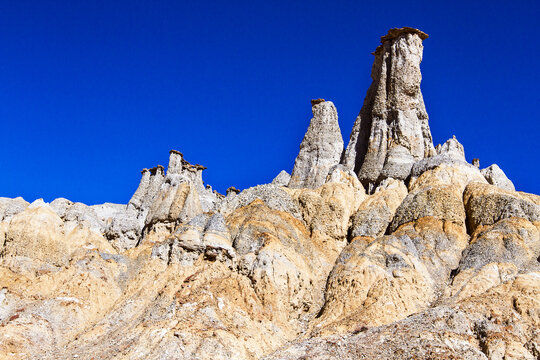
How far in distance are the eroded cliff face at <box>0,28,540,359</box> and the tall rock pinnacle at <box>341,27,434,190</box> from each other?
1.07ft

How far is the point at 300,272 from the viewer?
35.0 metres

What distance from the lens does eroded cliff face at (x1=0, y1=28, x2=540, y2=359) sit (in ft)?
86.8

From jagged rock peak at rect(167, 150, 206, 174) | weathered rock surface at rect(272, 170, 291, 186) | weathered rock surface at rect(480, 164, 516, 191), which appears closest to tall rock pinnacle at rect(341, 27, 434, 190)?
weathered rock surface at rect(480, 164, 516, 191)

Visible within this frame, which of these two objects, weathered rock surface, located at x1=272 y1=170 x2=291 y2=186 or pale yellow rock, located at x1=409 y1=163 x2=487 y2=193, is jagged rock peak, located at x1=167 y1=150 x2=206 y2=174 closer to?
weathered rock surface, located at x1=272 y1=170 x2=291 y2=186

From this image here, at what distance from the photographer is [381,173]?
4941 centimetres

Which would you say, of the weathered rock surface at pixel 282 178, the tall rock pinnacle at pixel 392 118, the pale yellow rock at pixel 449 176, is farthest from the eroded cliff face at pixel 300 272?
the weathered rock surface at pixel 282 178

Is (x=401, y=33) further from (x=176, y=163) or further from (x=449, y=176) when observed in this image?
(x=176, y=163)

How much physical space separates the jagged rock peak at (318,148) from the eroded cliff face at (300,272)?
195 inches

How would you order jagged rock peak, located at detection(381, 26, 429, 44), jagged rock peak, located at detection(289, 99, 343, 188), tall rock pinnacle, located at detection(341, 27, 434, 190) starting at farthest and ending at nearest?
jagged rock peak, located at detection(381, 26, 429, 44)
jagged rock peak, located at detection(289, 99, 343, 188)
tall rock pinnacle, located at detection(341, 27, 434, 190)

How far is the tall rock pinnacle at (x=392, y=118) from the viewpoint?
51.0 metres

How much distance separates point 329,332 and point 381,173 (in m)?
22.7

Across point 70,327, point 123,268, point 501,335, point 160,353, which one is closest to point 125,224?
point 123,268

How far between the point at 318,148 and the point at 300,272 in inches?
938

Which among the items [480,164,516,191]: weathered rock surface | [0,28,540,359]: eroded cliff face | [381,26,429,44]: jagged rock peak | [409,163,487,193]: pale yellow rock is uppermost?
[381,26,429,44]: jagged rock peak
